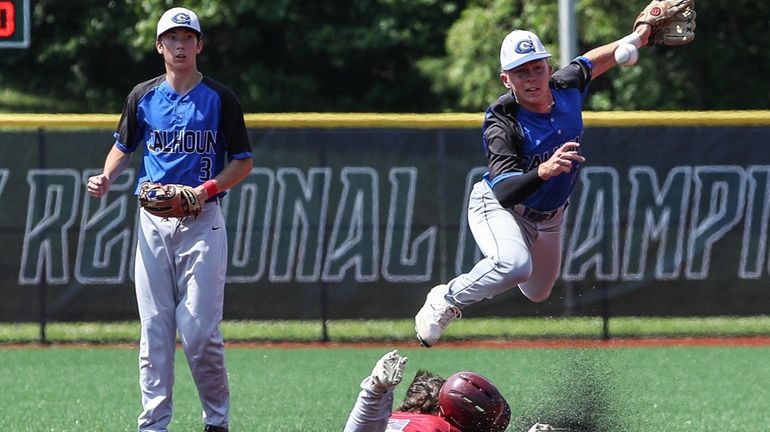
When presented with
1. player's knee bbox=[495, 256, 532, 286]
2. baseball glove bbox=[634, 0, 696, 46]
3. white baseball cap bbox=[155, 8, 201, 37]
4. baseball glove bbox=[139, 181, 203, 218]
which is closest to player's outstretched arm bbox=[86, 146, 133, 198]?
Answer: baseball glove bbox=[139, 181, 203, 218]

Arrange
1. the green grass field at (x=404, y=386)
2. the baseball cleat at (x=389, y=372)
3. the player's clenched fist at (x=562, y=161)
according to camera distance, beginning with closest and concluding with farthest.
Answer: the baseball cleat at (x=389, y=372)
the player's clenched fist at (x=562, y=161)
the green grass field at (x=404, y=386)

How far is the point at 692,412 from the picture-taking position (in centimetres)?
791

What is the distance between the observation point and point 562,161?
19.5 feet

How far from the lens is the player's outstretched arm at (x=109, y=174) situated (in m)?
6.48

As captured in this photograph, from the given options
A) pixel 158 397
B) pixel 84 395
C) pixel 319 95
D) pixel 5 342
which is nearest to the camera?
pixel 158 397

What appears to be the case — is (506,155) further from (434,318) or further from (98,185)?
(98,185)

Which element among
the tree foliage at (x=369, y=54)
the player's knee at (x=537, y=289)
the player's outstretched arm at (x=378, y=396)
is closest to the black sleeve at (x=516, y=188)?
the player's knee at (x=537, y=289)

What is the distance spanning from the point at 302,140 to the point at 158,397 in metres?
6.22

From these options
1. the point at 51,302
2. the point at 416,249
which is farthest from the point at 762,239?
the point at 51,302

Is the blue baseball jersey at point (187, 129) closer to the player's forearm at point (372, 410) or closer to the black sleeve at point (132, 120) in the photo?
the black sleeve at point (132, 120)

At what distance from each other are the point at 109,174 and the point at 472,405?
2.17m

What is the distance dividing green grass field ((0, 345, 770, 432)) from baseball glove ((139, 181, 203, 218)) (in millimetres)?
1597

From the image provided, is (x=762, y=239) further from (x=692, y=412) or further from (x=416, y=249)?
(x=692, y=412)

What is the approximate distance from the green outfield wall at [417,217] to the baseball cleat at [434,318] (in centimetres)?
579
